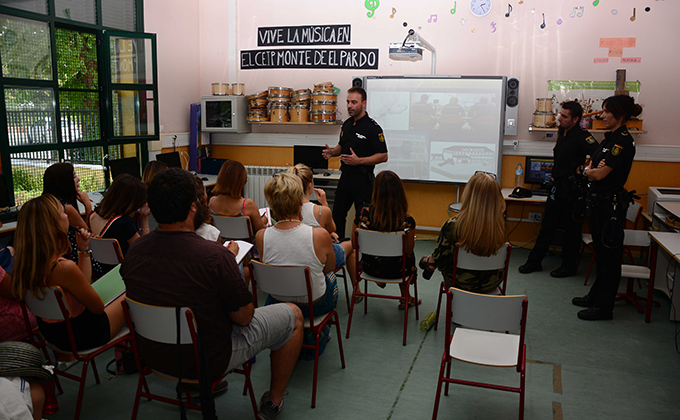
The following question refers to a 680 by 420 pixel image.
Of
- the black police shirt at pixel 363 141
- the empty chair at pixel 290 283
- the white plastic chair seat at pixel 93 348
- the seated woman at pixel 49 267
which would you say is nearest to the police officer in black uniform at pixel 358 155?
the black police shirt at pixel 363 141

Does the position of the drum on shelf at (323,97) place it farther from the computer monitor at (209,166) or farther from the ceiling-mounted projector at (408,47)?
the computer monitor at (209,166)

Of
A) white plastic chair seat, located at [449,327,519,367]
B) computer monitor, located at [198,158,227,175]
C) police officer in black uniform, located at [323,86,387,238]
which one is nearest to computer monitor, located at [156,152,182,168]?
computer monitor, located at [198,158,227,175]

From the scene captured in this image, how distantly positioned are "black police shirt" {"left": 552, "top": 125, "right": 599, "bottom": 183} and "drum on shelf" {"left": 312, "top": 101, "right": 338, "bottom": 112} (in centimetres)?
271

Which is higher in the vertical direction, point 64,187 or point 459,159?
point 459,159

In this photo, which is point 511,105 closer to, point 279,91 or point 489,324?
point 279,91

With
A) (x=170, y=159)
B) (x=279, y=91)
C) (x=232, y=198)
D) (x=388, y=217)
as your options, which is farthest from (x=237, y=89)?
(x=388, y=217)

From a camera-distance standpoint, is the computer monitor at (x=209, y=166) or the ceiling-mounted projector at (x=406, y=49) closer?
the ceiling-mounted projector at (x=406, y=49)

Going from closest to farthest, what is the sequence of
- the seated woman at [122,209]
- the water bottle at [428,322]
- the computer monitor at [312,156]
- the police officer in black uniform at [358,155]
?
the seated woman at [122,209] < the water bottle at [428,322] < the police officer in black uniform at [358,155] < the computer monitor at [312,156]

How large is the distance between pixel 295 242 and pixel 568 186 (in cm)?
324

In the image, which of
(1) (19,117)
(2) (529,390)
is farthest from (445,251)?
(1) (19,117)

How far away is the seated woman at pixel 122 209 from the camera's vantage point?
9.71 ft

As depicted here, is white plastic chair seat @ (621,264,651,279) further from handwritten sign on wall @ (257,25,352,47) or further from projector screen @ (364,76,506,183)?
handwritten sign on wall @ (257,25,352,47)

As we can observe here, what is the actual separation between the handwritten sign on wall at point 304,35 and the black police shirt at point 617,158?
360 cm

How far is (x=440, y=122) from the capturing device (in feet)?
19.3
